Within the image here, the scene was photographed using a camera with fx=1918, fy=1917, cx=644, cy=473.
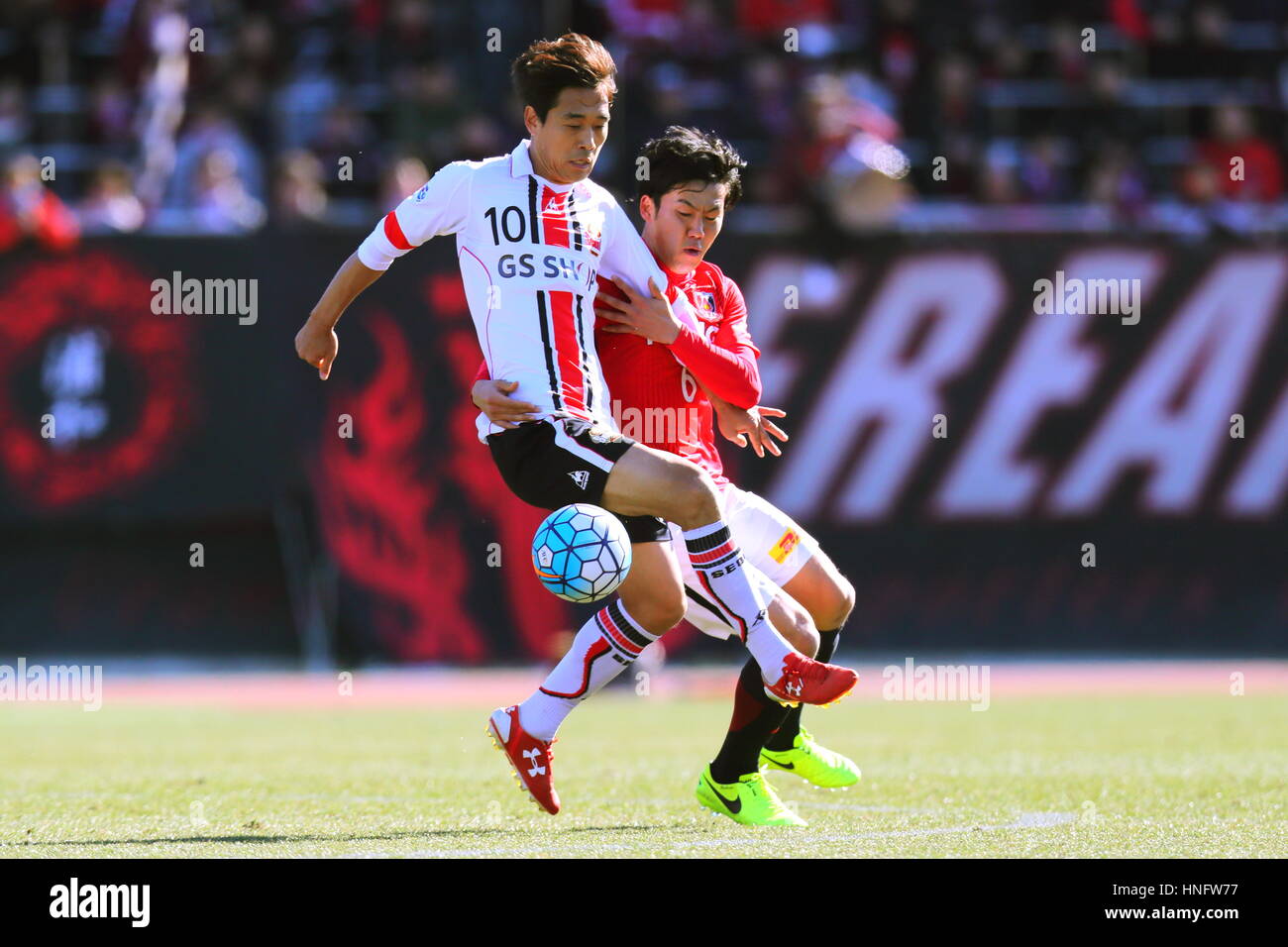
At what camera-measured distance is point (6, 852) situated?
558 cm

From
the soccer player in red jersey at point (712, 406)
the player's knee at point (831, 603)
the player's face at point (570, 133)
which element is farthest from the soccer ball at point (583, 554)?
the player's face at point (570, 133)

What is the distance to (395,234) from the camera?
641cm

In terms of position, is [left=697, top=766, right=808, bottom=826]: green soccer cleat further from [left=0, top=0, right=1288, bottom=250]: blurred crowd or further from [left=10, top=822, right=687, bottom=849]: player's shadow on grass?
[left=0, top=0, right=1288, bottom=250]: blurred crowd

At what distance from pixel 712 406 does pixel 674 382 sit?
0.20 m

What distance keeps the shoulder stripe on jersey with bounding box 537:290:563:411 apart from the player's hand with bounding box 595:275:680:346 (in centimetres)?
25

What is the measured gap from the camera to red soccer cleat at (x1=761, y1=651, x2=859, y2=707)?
6.02 meters

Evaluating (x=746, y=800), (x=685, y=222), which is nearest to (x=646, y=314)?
(x=685, y=222)

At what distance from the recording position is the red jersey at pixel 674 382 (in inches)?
261

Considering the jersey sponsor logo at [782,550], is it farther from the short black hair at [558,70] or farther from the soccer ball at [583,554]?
the short black hair at [558,70]

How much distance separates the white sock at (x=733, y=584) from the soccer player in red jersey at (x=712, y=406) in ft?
0.75

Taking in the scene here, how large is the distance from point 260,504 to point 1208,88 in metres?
9.16

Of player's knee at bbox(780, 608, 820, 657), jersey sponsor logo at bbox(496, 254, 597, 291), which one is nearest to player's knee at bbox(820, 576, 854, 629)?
player's knee at bbox(780, 608, 820, 657)

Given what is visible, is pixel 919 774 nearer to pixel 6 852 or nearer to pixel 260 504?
pixel 6 852
